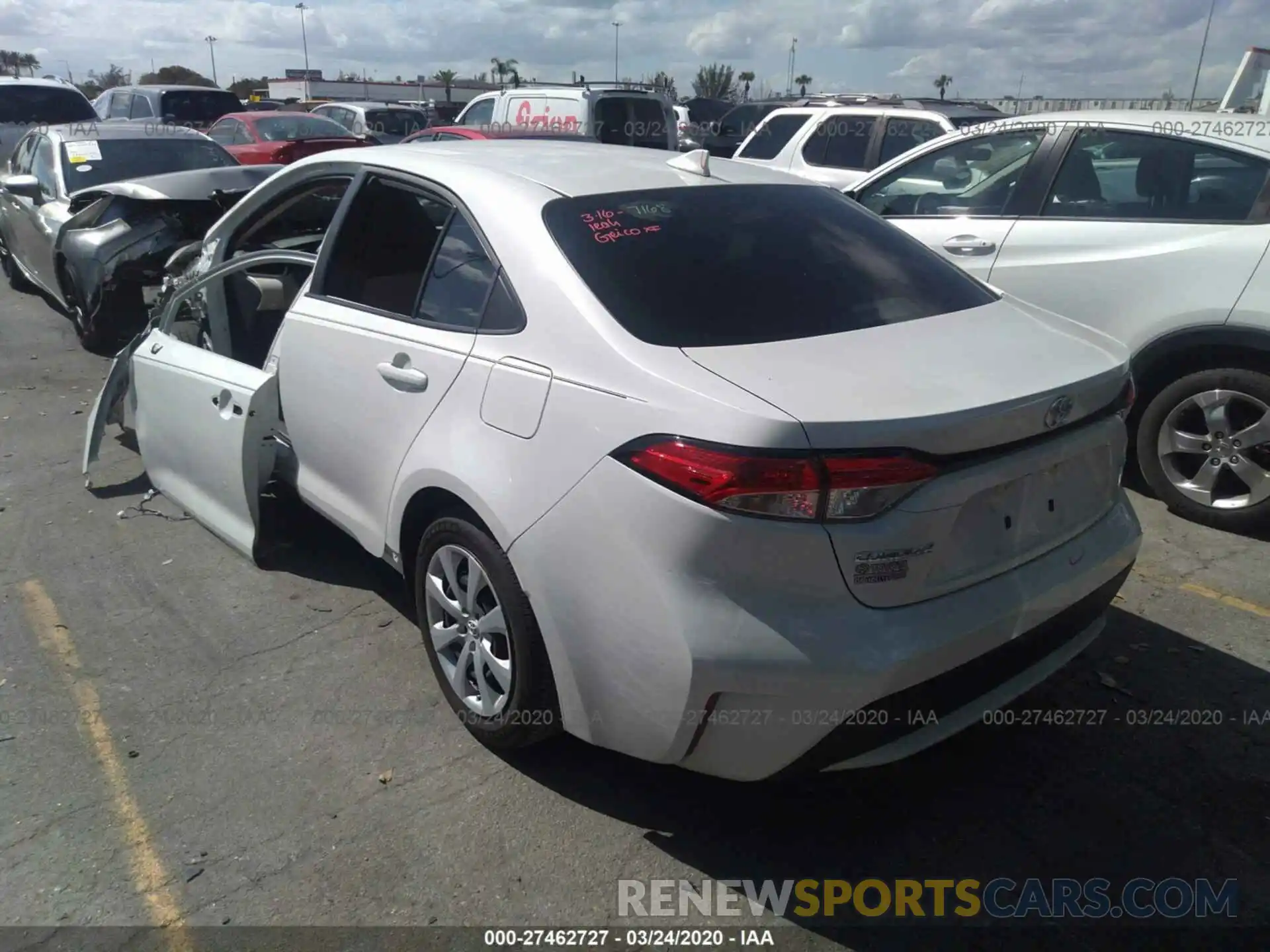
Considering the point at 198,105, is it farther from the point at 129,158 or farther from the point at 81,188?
the point at 81,188

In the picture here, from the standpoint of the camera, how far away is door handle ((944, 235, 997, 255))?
5180mm

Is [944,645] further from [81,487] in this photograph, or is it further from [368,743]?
[81,487]

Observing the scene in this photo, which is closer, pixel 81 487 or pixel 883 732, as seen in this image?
pixel 883 732

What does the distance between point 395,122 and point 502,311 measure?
1912cm

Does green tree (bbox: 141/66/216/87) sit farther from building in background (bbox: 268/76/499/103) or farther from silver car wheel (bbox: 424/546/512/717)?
silver car wheel (bbox: 424/546/512/717)

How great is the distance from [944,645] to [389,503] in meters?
1.81

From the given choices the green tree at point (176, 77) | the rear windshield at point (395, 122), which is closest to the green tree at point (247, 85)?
the green tree at point (176, 77)

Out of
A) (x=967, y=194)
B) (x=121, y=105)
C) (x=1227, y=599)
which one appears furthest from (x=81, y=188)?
(x=121, y=105)

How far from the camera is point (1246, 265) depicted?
434 centimetres

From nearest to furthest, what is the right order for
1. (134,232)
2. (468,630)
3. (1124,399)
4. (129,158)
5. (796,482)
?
1. (796,482)
2. (1124,399)
3. (468,630)
4. (134,232)
5. (129,158)

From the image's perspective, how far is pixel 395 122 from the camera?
20.2 m

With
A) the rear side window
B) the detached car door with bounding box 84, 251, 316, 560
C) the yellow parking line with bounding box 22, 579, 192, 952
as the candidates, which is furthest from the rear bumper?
the rear side window

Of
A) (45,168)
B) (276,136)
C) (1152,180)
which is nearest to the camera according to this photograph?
(1152,180)

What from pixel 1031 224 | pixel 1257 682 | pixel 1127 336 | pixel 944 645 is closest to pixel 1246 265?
pixel 1127 336
